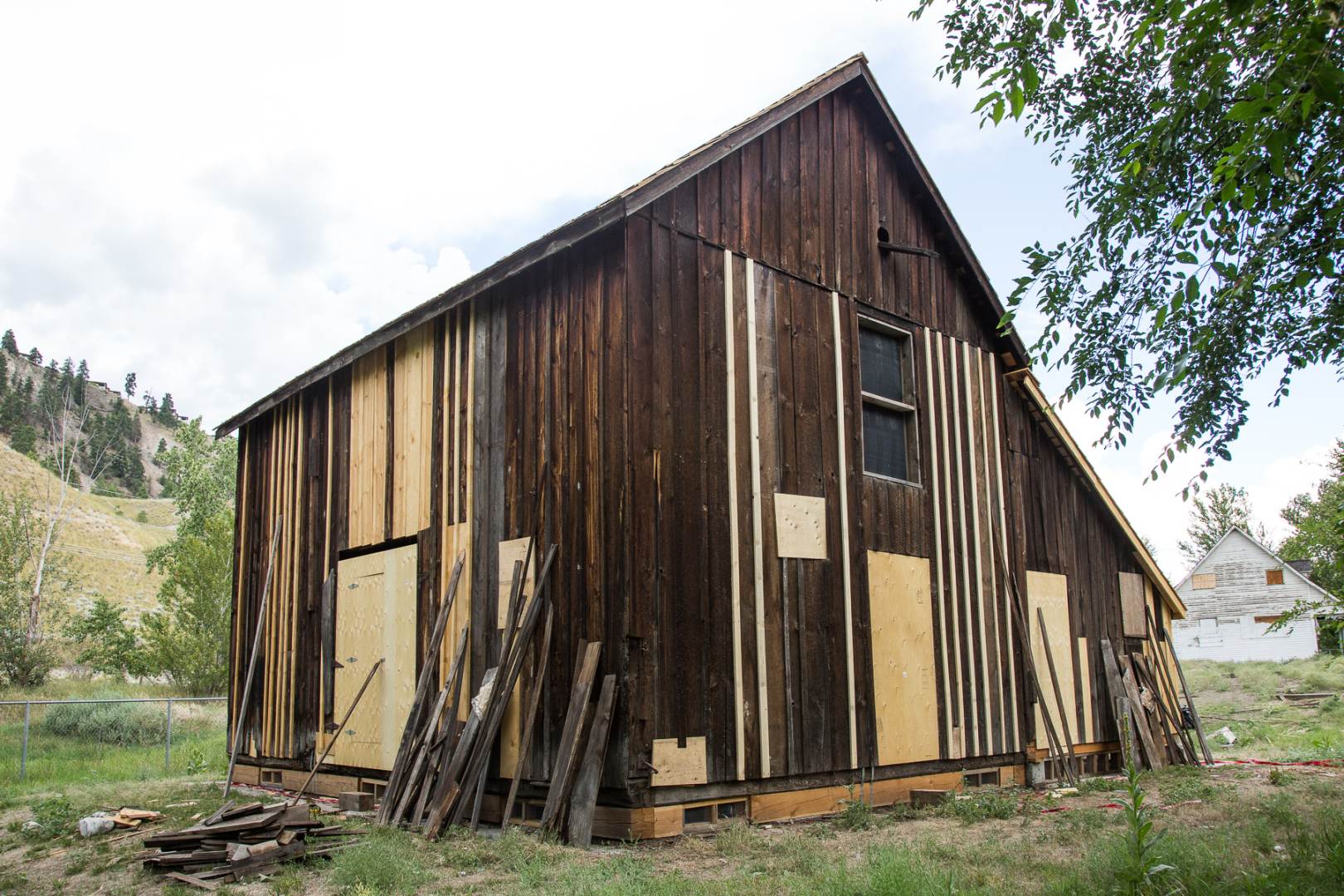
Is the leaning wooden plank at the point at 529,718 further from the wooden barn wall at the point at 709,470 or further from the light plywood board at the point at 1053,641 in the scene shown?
the light plywood board at the point at 1053,641

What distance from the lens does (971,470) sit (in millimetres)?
13094

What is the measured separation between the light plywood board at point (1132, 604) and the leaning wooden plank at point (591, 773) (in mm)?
10121

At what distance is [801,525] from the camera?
10336mm

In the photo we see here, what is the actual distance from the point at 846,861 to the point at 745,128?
6.93 meters

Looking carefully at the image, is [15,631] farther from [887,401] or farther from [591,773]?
[887,401]

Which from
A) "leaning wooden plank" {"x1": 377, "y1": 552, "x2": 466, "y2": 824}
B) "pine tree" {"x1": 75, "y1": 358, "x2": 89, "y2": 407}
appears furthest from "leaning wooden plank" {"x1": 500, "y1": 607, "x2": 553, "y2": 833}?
"pine tree" {"x1": 75, "y1": 358, "x2": 89, "y2": 407}

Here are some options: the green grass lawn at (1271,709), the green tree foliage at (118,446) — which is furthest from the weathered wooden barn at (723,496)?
the green tree foliage at (118,446)

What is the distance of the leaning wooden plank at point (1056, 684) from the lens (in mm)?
12727

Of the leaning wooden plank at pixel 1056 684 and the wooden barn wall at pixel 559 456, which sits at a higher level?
the wooden barn wall at pixel 559 456

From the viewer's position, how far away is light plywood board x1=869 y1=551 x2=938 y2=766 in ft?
35.8

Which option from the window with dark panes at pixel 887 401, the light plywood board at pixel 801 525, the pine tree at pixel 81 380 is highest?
the pine tree at pixel 81 380

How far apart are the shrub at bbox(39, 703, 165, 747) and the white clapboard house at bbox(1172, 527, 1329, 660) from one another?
44881 mm

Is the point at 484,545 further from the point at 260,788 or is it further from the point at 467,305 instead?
the point at 260,788

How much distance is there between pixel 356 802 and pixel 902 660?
600 cm
